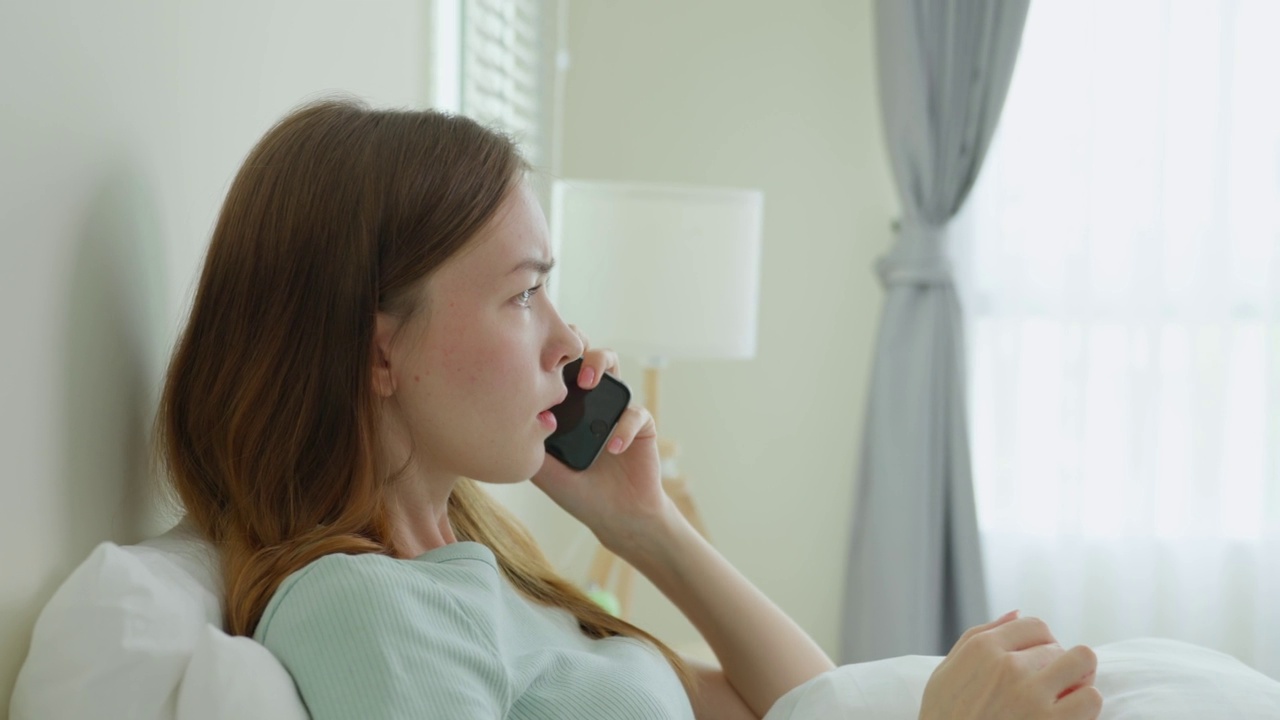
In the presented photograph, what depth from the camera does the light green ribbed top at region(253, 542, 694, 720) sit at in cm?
70

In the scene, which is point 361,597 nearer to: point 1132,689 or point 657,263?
point 1132,689

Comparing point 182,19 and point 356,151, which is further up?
point 182,19

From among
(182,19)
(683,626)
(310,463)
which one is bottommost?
(683,626)

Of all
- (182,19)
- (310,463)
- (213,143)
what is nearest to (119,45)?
(182,19)

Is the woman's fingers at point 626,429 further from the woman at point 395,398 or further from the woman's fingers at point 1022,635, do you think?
the woman's fingers at point 1022,635

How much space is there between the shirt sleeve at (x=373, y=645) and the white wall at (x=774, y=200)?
2.49 m

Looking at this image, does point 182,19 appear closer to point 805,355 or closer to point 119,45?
point 119,45

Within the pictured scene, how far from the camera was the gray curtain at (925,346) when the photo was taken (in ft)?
9.64

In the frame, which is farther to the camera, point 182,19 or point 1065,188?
point 1065,188

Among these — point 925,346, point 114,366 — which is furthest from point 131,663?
point 925,346

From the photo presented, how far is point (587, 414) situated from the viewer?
1.29 meters

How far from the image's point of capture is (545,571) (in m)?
1.23

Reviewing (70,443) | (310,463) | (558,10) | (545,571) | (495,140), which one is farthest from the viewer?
(558,10)

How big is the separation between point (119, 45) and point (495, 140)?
1.06 ft
